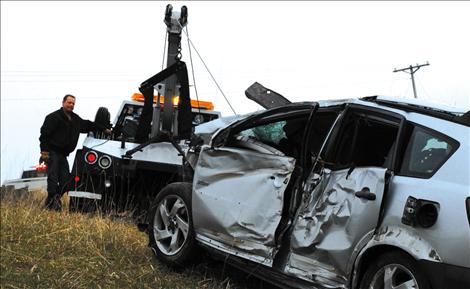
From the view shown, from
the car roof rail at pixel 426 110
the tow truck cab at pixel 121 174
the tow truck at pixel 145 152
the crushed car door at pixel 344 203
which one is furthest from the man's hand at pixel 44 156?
the car roof rail at pixel 426 110

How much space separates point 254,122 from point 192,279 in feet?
5.22

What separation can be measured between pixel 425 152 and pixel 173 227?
8.83 feet

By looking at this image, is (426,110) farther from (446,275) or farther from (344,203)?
(446,275)

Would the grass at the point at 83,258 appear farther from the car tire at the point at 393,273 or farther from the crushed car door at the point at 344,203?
the car tire at the point at 393,273

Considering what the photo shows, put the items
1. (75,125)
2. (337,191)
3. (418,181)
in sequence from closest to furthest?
(418,181)
(337,191)
(75,125)

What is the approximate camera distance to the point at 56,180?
820cm

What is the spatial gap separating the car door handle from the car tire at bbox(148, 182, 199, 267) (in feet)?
6.26

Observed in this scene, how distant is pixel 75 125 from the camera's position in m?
8.59

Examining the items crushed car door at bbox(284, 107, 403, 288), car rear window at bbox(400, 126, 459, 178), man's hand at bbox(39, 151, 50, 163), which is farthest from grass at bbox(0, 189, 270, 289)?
car rear window at bbox(400, 126, 459, 178)

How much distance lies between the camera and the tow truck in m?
6.98

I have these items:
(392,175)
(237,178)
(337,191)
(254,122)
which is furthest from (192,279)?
(392,175)

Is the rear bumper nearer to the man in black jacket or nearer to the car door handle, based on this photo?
the car door handle

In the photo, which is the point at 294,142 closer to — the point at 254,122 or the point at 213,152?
the point at 254,122

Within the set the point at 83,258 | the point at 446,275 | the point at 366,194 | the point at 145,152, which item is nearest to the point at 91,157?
the point at 145,152
